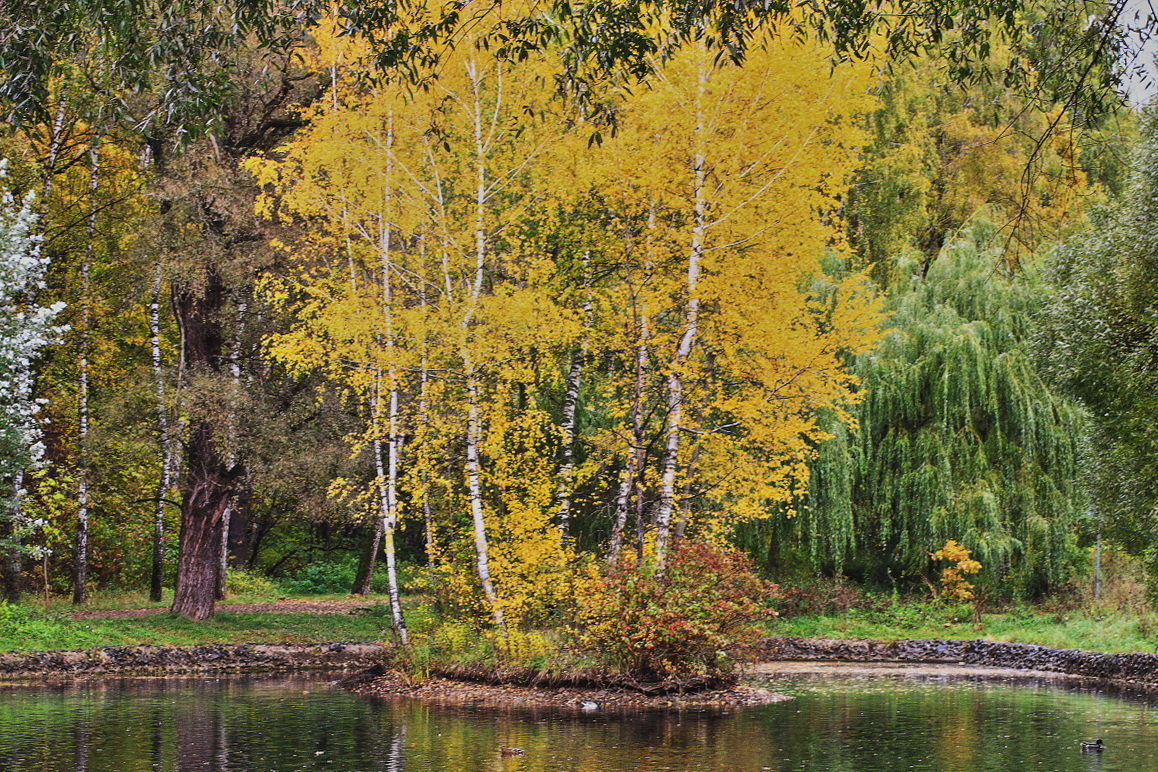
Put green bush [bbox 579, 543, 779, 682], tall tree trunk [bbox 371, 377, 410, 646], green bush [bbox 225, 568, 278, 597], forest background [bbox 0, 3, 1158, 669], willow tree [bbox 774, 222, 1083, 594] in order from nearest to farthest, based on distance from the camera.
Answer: green bush [bbox 579, 543, 779, 682] → forest background [bbox 0, 3, 1158, 669] → tall tree trunk [bbox 371, 377, 410, 646] → willow tree [bbox 774, 222, 1083, 594] → green bush [bbox 225, 568, 278, 597]

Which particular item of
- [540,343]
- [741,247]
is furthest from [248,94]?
[741,247]

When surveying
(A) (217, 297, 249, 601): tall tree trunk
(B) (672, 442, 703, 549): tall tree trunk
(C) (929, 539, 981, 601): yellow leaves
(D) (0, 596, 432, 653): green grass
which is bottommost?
(D) (0, 596, 432, 653): green grass

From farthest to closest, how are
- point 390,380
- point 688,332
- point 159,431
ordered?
point 159,431, point 390,380, point 688,332

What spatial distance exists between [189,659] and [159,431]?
16.4ft

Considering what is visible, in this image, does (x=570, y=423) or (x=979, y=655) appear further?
(x=979, y=655)

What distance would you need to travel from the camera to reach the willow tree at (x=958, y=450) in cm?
2662

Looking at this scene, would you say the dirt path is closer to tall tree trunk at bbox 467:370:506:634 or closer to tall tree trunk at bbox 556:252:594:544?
tall tree trunk at bbox 556:252:594:544

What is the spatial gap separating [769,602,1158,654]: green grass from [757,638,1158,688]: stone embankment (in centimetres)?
45

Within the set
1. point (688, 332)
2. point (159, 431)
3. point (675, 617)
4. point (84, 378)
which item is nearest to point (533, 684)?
point (675, 617)

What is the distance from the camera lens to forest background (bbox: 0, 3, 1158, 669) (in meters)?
18.9

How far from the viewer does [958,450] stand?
1070 inches

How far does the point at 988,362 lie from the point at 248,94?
17.1 m

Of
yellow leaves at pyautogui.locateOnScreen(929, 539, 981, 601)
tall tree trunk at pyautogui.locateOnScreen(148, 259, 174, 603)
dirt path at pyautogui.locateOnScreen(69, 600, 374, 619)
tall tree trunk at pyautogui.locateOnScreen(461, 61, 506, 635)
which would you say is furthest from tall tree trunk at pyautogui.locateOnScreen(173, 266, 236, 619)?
yellow leaves at pyautogui.locateOnScreen(929, 539, 981, 601)

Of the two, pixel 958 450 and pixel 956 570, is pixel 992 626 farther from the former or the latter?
pixel 958 450
